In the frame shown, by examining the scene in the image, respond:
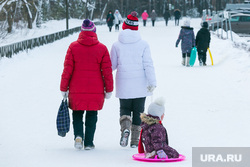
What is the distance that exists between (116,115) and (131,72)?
122 inches

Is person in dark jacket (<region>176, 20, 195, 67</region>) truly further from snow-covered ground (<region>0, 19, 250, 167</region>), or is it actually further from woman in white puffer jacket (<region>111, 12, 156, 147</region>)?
woman in white puffer jacket (<region>111, 12, 156, 147</region>)

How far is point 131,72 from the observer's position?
277 inches

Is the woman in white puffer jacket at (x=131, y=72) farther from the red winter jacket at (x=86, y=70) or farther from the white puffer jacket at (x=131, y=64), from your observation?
the red winter jacket at (x=86, y=70)

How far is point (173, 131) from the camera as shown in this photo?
8.38 meters

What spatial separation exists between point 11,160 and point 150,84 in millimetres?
1810

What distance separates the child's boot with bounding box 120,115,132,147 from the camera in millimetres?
7005

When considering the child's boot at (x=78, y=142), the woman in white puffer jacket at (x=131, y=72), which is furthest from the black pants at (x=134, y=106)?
the child's boot at (x=78, y=142)

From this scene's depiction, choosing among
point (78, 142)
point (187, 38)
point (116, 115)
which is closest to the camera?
point (78, 142)

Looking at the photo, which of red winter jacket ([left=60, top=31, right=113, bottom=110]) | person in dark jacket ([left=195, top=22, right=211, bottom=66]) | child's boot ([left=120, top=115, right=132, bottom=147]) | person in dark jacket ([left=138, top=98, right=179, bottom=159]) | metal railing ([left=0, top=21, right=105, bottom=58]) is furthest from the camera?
metal railing ([left=0, top=21, right=105, bottom=58])

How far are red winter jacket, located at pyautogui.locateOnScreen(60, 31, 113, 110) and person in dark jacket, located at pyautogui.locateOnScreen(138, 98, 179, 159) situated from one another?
711 millimetres

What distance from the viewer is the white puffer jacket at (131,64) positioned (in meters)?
7.02

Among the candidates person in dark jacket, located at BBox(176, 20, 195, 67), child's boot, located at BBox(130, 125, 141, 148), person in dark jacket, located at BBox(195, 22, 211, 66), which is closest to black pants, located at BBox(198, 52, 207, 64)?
person in dark jacket, located at BBox(195, 22, 211, 66)

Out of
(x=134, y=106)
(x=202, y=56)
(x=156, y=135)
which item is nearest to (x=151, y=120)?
(x=156, y=135)

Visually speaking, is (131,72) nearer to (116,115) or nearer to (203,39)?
(116,115)
